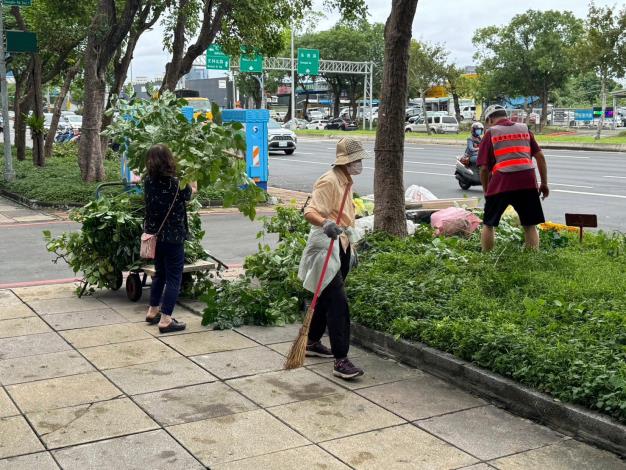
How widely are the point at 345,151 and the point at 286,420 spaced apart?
2.00 metres

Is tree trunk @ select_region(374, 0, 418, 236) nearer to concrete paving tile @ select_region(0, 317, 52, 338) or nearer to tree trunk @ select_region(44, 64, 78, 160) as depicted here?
concrete paving tile @ select_region(0, 317, 52, 338)

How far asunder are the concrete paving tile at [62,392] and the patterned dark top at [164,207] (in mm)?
1589

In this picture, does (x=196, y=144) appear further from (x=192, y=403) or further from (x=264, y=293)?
(x=192, y=403)

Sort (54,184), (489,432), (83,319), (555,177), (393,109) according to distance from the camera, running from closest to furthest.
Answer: (489,432), (83,319), (393,109), (54,184), (555,177)

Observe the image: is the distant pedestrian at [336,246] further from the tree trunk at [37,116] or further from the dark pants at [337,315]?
the tree trunk at [37,116]

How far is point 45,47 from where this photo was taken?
26.4 metres

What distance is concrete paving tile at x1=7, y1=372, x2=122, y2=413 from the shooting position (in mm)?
5285

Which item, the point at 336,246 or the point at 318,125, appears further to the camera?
the point at 318,125

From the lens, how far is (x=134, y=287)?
8172 millimetres

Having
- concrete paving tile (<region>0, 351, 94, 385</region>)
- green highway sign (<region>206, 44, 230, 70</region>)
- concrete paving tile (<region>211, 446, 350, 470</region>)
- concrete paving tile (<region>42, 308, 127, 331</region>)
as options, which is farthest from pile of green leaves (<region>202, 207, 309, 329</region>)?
green highway sign (<region>206, 44, 230, 70</region>)

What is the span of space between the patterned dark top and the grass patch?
9.33 m

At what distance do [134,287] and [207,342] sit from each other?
5.62 ft

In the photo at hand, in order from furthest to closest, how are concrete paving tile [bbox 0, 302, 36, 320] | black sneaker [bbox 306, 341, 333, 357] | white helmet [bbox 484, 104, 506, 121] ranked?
white helmet [bbox 484, 104, 506, 121] < concrete paving tile [bbox 0, 302, 36, 320] < black sneaker [bbox 306, 341, 333, 357]

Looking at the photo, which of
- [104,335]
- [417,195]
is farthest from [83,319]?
[417,195]
